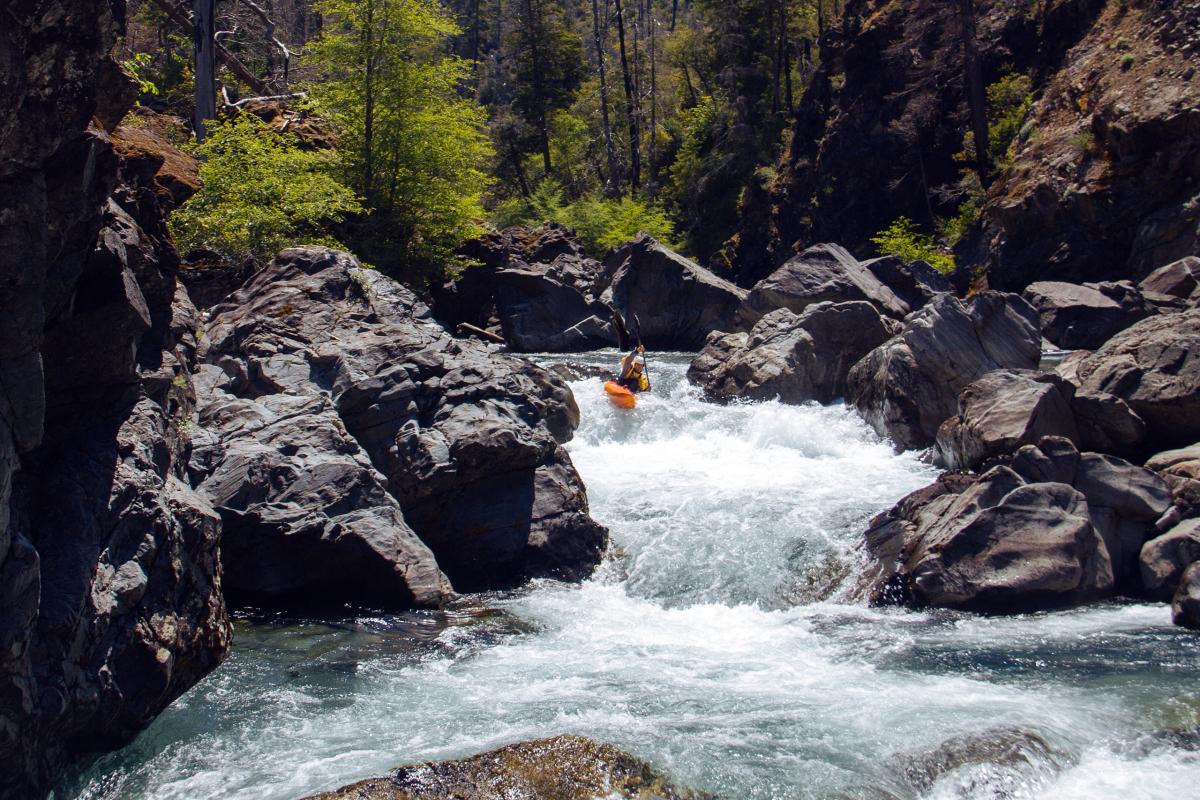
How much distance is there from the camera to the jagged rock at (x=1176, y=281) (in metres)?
18.2

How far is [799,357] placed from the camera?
18.2 m

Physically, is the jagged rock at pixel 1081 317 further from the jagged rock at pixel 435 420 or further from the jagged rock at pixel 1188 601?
the jagged rock at pixel 435 420

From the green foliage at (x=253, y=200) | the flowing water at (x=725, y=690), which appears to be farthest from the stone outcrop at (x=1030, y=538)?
the green foliage at (x=253, y=200)

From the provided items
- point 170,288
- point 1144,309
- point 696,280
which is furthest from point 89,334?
point 696,280

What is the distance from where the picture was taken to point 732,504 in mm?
13016

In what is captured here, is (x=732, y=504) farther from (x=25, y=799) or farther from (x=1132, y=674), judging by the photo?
(x=25, y=799)

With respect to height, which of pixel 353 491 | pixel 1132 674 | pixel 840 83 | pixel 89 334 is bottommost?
pixel 1132 674

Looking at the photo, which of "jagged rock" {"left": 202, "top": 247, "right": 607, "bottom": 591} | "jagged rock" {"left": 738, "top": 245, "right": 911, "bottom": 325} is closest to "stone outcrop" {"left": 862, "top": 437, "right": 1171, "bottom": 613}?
"jagged rock" {"left": 202, "top": 247, "right": 607, "bottom": 591}

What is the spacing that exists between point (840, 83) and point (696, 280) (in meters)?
14.1

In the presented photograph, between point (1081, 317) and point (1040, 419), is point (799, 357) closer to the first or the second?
point (1081, 317)

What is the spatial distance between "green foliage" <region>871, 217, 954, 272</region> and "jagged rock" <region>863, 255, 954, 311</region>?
2993 mm

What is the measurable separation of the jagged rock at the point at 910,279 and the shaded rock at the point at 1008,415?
10.7 meters

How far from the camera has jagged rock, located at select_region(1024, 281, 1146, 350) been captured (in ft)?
63.1

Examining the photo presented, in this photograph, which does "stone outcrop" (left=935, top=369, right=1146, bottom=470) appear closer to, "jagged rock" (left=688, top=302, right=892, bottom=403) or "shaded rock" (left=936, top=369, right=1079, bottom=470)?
"shaded rock" (left=936, top=369, right=1079, bottom=470)
